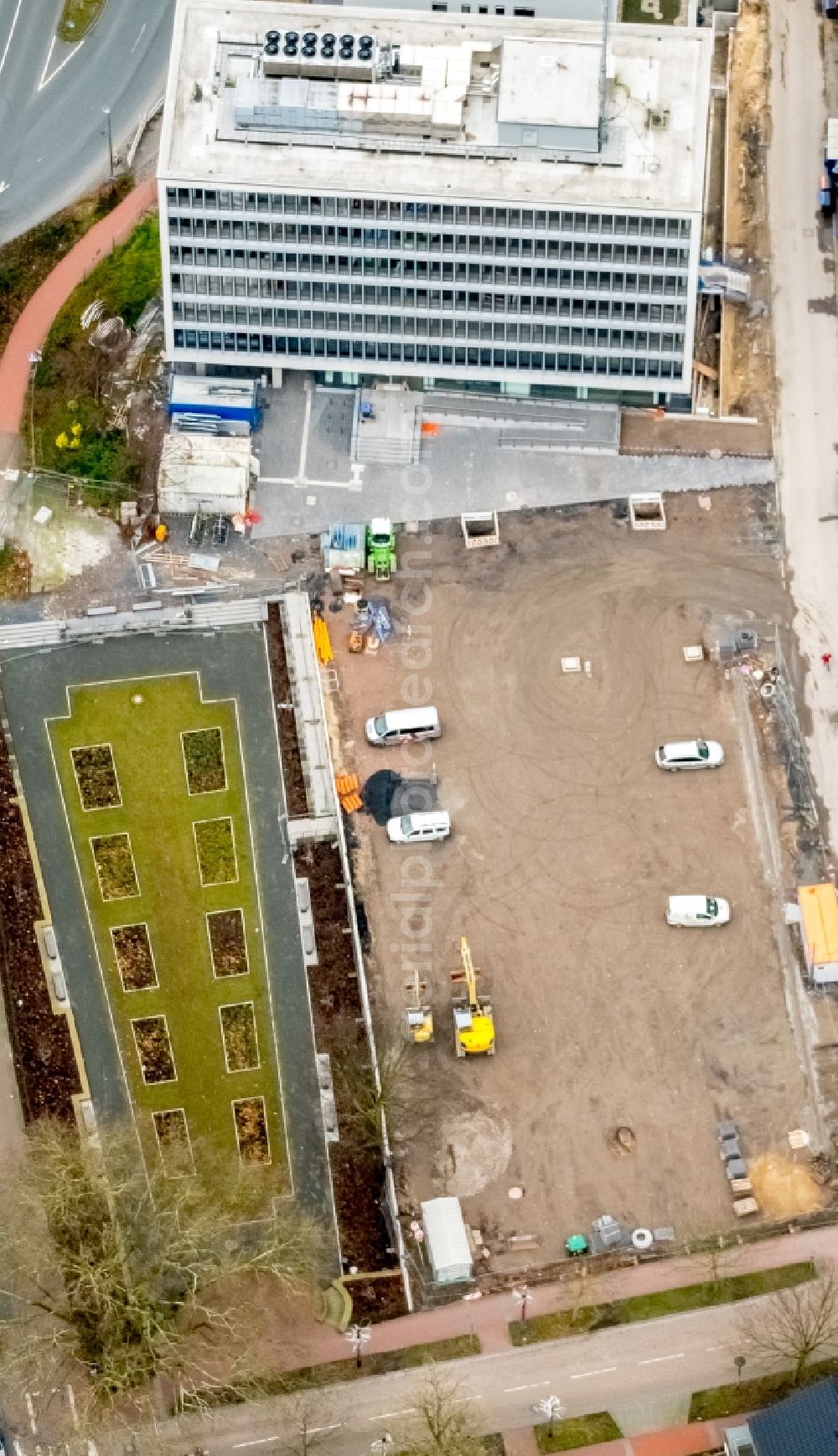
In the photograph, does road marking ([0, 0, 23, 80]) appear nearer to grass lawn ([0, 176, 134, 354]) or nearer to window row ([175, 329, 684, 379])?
grass lawn ([0, 176, 134, 354])

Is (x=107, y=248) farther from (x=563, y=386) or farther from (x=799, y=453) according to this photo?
(x=799, y=453)

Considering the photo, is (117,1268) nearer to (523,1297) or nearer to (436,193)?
(523,1297)

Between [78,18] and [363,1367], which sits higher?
[78,18]

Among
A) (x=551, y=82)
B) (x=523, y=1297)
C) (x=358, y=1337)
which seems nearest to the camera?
(x=358, y=1337)

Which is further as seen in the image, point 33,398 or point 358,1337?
point 33,398

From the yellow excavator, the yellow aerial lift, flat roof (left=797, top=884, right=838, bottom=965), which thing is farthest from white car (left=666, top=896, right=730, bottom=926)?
the yellow aerial lift

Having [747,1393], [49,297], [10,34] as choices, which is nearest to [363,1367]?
[747,1393]

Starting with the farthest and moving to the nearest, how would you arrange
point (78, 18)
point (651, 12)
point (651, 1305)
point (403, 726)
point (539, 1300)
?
point (78, 18)
point (651, 12)
point (403, 726)
point (539, 1300)
point (651, 1305)

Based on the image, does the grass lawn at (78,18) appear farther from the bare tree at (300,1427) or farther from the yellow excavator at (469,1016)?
the bare tree at (300,1427)
